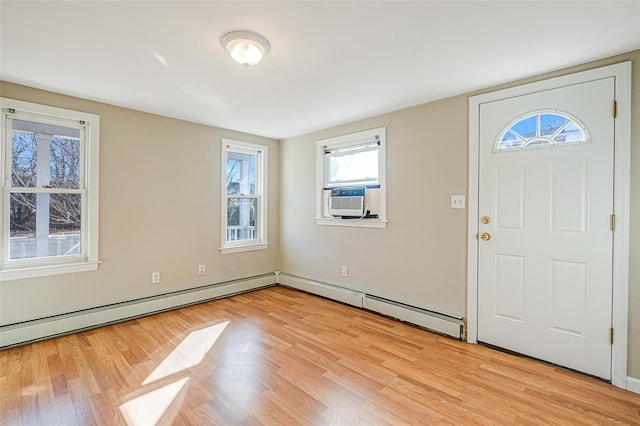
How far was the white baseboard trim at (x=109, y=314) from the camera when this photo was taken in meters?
2.67

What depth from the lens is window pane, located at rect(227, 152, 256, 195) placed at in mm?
4359

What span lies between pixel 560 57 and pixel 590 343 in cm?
214

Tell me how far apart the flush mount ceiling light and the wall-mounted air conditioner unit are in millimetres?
2034

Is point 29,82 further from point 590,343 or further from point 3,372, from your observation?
point 590,343

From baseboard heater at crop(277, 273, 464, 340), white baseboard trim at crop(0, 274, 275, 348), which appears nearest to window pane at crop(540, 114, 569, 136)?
baseboard heater at crop(277, 273, 464, 340)

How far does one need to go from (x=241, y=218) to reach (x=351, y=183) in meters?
1.77

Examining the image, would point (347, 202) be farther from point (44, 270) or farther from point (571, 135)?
point (44, 270)

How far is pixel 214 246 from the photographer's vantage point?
4.10 metres

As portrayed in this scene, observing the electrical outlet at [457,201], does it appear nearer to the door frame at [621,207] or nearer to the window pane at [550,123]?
the window pane at [550,123]

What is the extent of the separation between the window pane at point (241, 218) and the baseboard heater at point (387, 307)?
37.0 inches

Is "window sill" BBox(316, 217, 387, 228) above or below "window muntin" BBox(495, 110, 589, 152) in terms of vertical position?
below

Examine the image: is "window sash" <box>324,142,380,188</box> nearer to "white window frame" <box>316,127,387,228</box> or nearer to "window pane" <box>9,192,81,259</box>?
"white window frame" <box>316,127,387,228</box>

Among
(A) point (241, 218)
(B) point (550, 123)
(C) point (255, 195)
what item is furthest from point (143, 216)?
(B) point (550, 123)

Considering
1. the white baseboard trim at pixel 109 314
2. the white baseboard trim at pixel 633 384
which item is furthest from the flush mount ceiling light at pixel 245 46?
the white baseboard trim at pixel 633 384
